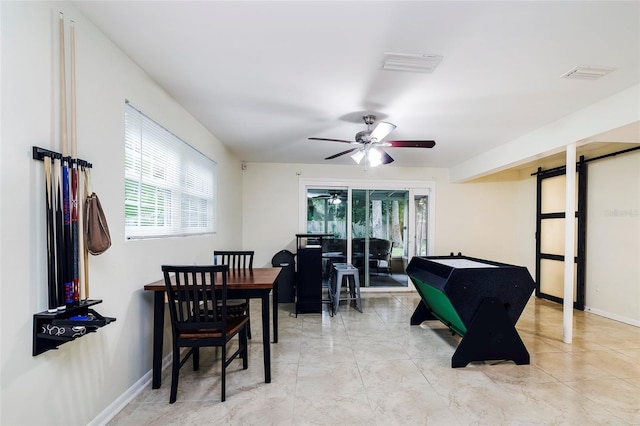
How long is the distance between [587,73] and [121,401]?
4.29 m

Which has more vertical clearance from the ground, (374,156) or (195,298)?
(374,156)

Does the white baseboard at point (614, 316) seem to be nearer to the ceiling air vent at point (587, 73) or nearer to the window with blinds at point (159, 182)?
the ceiling air vent at point (587, 73)

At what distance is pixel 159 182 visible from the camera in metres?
2.51

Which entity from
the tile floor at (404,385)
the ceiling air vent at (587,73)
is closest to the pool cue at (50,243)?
the tile floor at (404,385)

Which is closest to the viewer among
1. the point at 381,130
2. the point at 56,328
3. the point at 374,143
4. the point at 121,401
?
the point at 56,328

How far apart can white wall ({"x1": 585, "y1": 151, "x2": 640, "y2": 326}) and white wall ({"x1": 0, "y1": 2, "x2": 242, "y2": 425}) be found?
5.76m

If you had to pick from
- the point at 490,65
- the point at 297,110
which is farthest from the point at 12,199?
the point at 490,65

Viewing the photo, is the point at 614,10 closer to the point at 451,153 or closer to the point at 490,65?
the point at 490,65

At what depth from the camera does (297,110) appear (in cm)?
296

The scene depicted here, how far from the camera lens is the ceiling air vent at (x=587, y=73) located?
2160mm

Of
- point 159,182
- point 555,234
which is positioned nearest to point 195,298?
point 159,182

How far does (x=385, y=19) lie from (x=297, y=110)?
1.45 metres

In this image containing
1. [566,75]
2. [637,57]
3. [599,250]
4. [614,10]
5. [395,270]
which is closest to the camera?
[614,10]

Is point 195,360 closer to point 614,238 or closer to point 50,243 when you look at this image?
point 50,243
